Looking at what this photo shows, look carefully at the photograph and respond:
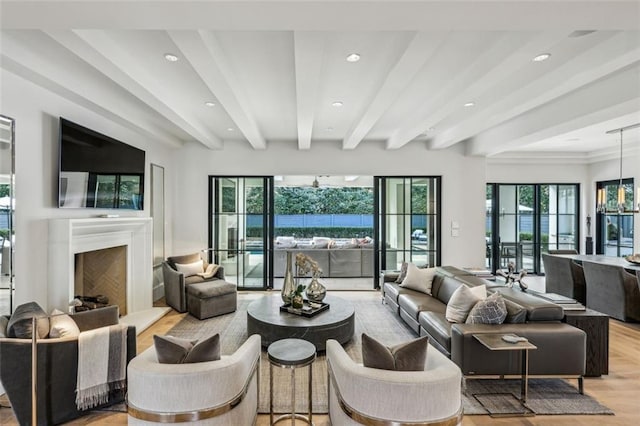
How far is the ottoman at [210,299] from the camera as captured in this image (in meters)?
4.59

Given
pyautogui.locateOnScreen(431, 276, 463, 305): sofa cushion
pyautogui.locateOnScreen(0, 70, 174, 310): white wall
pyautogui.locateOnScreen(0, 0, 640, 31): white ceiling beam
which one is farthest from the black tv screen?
pyautogui.locateOnScreen(431, 276, 463, 305): sofa cushion

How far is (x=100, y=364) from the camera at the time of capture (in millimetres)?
2445

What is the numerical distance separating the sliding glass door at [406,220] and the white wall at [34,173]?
15.9 ft

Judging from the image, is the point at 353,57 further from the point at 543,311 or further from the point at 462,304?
the point at 543,311

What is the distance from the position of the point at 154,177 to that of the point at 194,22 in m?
4.20

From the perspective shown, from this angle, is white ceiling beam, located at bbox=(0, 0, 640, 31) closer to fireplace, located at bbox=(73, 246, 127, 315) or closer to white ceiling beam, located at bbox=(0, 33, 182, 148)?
white ceiling beam, located at bbox=(0, 33, 182, 148)

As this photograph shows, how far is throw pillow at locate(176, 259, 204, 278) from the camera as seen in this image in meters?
Result: 5.08

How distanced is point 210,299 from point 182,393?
2925 mm

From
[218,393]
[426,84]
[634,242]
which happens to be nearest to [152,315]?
[218,393]

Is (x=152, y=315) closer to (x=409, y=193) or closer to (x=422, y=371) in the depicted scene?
(x=422, y=371)

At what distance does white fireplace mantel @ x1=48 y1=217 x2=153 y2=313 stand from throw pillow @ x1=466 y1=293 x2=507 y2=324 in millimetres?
3841

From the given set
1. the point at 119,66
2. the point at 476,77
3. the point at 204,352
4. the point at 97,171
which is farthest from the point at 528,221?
the point at 97,171

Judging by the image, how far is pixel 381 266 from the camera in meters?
6.41

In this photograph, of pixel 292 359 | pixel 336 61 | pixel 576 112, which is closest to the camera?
pixel 292 359
